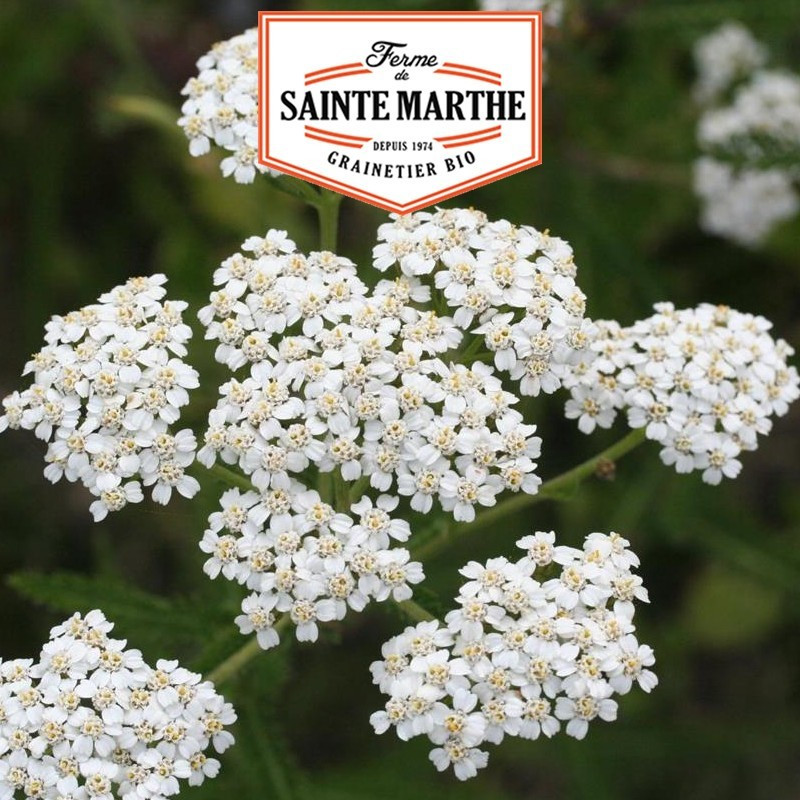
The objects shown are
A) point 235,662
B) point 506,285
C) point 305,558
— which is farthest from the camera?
point 235,662

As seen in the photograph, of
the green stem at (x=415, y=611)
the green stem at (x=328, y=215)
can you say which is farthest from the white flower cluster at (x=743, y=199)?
the green stem at (x=415, y=611)

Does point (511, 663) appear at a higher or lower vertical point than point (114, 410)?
lower

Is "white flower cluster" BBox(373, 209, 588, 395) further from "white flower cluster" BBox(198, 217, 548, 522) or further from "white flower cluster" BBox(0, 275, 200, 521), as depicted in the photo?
"white flower cluster" BBox(0, 275, 200, 521)

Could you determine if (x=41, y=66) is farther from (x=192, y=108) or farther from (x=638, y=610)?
(x=638, y=610)

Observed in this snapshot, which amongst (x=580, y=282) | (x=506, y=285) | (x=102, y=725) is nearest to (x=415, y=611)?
(x=102, y=725)

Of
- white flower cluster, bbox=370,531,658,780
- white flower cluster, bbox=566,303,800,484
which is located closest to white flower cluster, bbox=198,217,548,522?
white flower cluster, bbox=370,531,658,780

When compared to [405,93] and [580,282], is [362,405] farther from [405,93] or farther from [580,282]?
[580,282]
